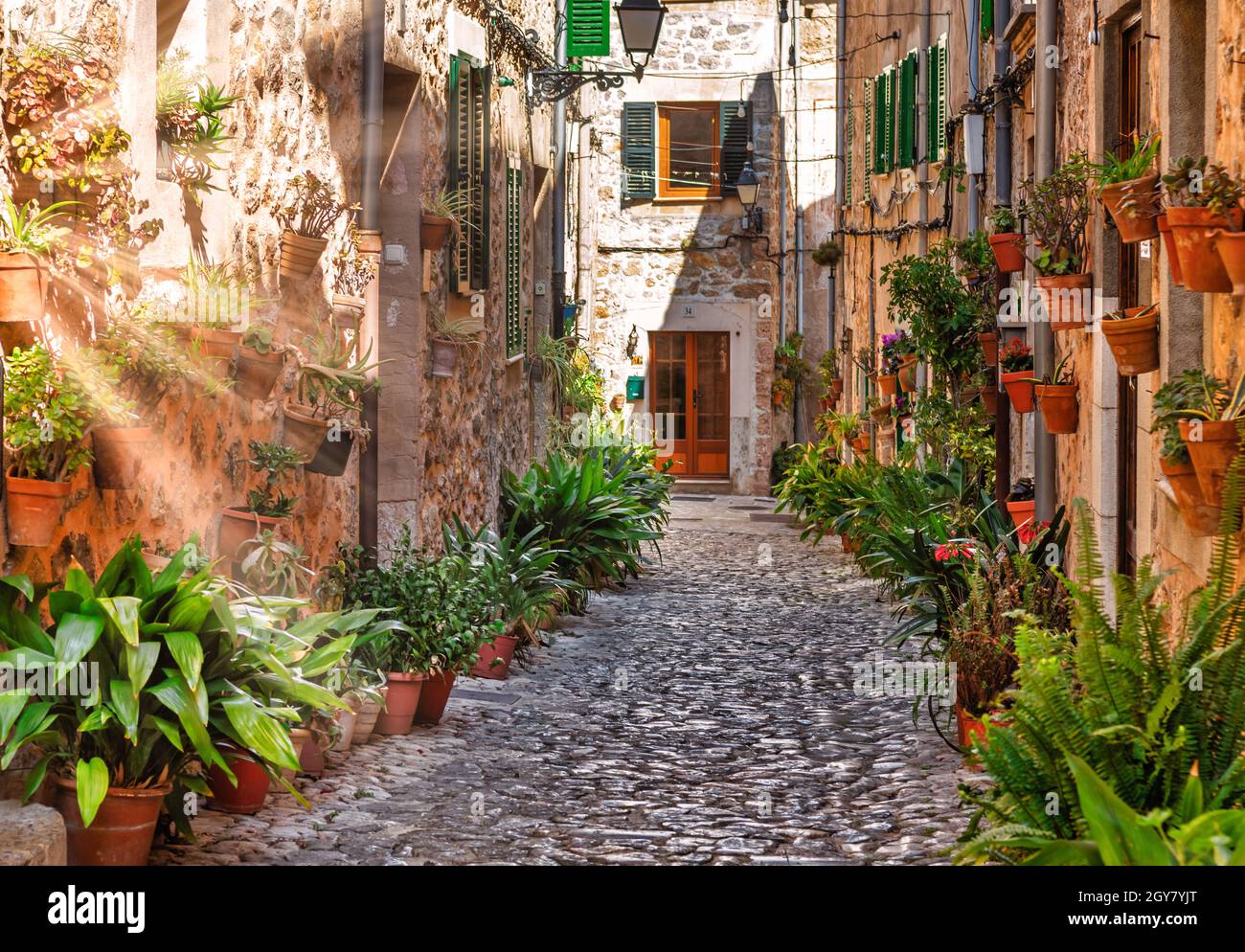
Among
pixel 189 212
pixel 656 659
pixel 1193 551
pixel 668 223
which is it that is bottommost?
pixel 656 659

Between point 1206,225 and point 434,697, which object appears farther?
point 434,697

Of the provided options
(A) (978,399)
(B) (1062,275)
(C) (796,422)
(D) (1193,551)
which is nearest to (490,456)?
(A) (978,399)

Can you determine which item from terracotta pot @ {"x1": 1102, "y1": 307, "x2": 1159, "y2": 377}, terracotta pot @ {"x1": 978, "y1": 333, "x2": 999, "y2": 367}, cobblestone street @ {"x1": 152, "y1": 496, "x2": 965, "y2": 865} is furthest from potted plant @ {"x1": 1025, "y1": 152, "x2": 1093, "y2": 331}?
cobblestone street @ {"x1": 152, "y1": 496, "x2": 965, "y2": 865}

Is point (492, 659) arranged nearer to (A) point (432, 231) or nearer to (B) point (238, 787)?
(A) point (432, 231)

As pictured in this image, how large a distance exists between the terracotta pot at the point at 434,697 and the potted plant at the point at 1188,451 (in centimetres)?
362

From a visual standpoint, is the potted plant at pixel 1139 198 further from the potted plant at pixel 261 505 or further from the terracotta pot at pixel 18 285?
the terracotta pot at pixel 18 285

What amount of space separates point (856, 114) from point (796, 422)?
16.4ft

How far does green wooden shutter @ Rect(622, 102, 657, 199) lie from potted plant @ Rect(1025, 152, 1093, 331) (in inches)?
538

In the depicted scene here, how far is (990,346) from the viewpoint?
970 centimetres

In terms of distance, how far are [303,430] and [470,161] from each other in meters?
3.44

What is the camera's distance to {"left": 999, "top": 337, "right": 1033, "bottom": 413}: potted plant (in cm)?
823

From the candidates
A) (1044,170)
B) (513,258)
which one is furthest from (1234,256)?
(513,258)

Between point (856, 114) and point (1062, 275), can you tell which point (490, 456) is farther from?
point (856, 114)

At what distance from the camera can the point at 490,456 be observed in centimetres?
1106
